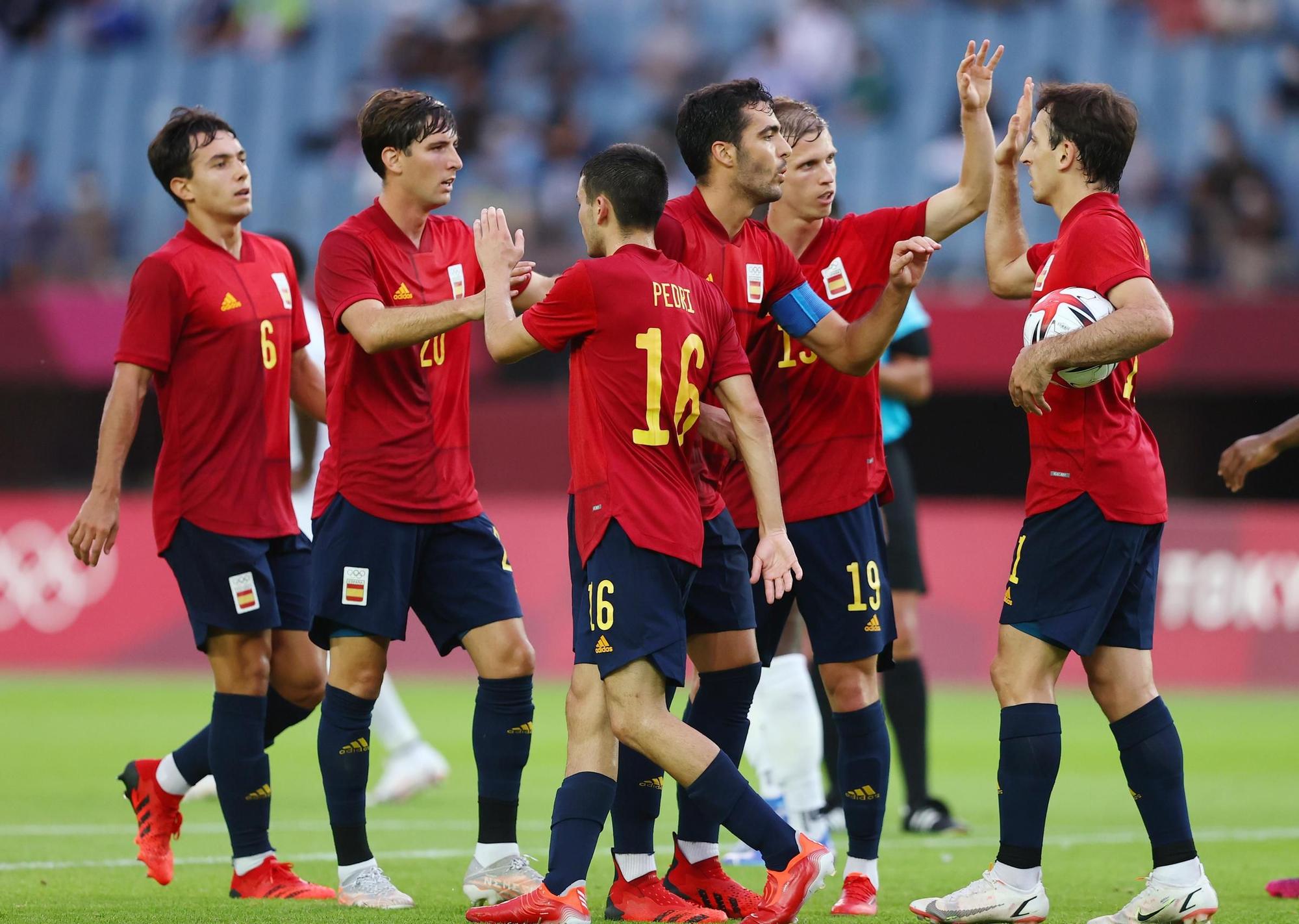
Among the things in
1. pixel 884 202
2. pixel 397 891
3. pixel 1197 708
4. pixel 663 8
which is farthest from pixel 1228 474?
pixel 663 8

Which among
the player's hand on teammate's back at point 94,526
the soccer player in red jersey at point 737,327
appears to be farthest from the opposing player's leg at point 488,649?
the player's hand on teammate's back at point 94,526

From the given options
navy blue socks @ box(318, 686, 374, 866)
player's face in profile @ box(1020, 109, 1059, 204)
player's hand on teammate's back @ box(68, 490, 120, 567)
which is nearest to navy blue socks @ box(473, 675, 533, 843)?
navy blue socks @ box(318, 686, 374, 866)

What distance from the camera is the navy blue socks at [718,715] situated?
216 inches

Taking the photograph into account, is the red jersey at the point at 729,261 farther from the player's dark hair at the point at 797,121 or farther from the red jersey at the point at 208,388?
the red jersey at the point at 208,388

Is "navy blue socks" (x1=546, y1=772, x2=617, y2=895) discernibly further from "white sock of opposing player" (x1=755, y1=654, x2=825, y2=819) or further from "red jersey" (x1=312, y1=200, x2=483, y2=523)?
"white sock of opposing player" (x1=755, y1=654, x2=825, y2=819)

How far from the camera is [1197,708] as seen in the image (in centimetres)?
1273

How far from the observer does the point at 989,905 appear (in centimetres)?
494

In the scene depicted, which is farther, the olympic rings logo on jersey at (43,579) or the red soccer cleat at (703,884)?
the olympic rings logo on jersey at (43,579)

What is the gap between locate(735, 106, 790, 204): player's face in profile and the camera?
548cm

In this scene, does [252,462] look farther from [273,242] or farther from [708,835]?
[708,835]

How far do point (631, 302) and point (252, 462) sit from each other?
180 cm

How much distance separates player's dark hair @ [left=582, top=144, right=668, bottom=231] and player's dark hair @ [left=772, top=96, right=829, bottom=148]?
0.94m

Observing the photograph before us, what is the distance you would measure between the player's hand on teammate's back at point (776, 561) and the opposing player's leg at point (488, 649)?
1093mm

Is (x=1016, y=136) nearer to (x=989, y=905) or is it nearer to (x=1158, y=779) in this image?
(x=1158, y=779)
